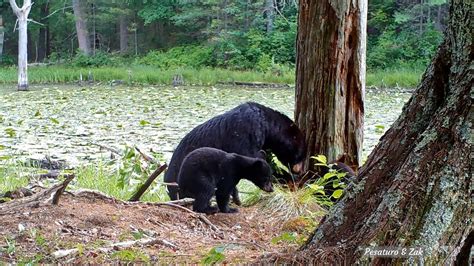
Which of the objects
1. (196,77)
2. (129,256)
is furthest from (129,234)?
(196,77)

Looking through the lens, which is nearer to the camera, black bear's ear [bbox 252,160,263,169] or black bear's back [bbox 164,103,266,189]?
black bear's ear [bbox 252,160,263,169]

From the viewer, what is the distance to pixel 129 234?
3.63m

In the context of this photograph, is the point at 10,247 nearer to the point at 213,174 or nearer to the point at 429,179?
the point at 213,174

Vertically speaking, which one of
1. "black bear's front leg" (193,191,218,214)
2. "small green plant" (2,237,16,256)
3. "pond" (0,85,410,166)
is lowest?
"pond" (0,85,410,166)

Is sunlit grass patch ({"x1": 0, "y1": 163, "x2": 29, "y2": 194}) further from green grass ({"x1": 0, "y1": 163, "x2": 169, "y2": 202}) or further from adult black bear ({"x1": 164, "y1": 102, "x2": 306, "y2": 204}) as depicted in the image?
adult black bear ({"x1": 164, "y1": 102, "x2": 306, "y2": 204})

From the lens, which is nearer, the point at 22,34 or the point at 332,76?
the point at 332,76

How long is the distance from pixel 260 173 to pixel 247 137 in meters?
0.62

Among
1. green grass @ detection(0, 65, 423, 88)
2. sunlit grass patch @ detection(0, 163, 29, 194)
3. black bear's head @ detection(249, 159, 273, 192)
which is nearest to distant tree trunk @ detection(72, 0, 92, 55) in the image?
green grass @ detection(0, 65, 423, 88)

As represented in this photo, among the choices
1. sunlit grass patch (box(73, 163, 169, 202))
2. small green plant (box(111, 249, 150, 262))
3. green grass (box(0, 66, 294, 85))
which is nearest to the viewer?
small green plant (box(111, 249, 150, 262))

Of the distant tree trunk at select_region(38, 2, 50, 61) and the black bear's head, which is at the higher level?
the distant tree trunk at select_region(38, 2, 50, 61)

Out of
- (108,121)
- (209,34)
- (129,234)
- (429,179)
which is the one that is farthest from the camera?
(209,34)

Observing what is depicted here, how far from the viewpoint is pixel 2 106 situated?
51.6 ft

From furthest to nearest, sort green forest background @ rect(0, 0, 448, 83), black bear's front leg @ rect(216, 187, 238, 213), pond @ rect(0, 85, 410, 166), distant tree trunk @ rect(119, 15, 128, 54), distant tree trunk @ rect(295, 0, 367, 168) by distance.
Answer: distant tree trunk @ rect(119, 15, 128, 54), green forest background @ rect(0, 0, 448, 83), pond @ rect(0, 85, 410, 166), distant tree trunk @ rect(295, 0, 367, 168), black bear's front leg @ rect(216, 187, 238, 213)

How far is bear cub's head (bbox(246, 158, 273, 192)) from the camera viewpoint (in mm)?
4680
